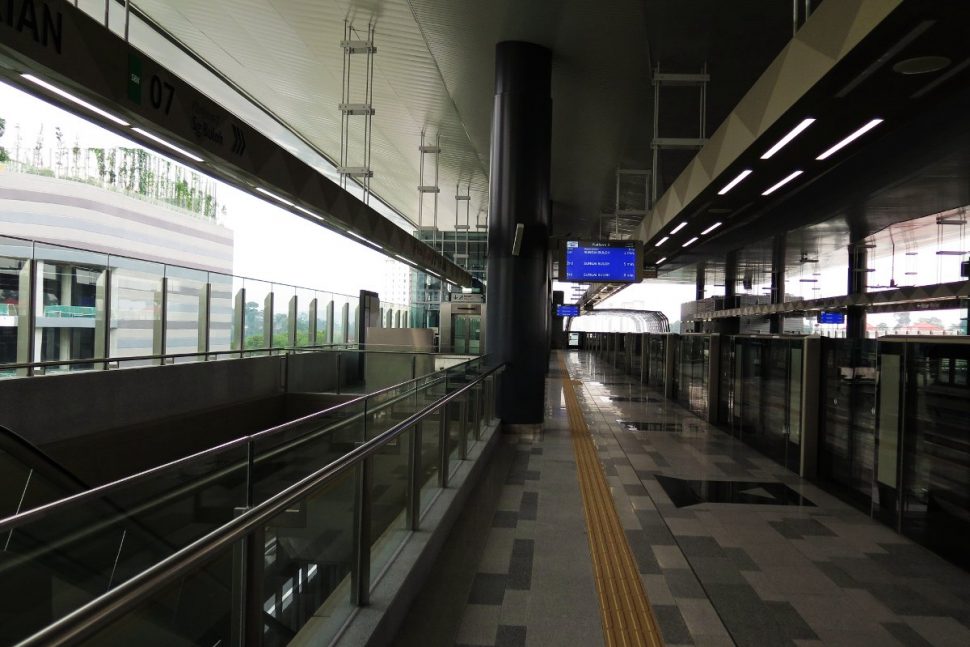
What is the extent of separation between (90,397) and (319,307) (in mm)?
9684

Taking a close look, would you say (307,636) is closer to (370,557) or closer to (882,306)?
(370,557)

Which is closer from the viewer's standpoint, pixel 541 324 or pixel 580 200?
A: pixel 541 324

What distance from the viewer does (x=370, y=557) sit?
278cm

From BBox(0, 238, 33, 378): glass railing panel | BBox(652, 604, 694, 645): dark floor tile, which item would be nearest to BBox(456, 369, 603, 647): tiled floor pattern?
BBox(652, 604, 694, 645): dark floor tile

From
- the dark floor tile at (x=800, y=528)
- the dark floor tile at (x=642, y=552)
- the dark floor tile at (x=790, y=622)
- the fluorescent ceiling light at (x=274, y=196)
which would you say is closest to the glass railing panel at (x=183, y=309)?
the fluorescent ceiling light at (x=274, y=196)

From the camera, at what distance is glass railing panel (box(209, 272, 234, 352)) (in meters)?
10.7

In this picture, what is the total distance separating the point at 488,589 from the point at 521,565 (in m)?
0.41

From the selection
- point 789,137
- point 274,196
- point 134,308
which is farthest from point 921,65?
point 134,308

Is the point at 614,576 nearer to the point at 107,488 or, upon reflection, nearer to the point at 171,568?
the point at 171,568

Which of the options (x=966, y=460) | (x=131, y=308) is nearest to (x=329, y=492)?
(x=966, y=460)

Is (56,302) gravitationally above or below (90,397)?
above

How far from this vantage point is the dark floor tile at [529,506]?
4.64m

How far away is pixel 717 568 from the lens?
367cm

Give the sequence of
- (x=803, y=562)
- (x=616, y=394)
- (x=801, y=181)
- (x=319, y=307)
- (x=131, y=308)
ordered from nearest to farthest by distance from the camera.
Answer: (x=803, y=562), (x=801, y=181), (x=131, y=308), (x=616, y=394), (x=319, y=307)
